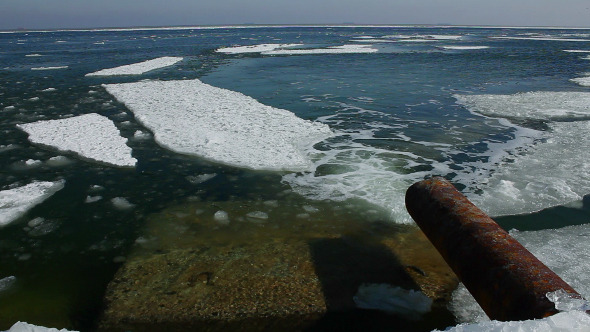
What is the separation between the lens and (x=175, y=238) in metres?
5.01

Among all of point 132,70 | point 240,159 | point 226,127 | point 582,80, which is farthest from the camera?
point 132,70

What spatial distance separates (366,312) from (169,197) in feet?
12.5

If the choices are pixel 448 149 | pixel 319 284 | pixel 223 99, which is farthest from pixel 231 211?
pixel 223 99

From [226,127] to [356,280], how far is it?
7.13 m

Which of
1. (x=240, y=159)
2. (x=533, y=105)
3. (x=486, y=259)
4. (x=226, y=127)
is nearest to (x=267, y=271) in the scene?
(x=486, y=259)

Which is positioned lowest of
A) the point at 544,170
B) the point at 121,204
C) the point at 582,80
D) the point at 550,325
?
the point at 121,204

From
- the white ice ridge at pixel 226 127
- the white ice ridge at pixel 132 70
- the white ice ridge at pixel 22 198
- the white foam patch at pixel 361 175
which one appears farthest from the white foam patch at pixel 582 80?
the white ice ridge at pixel 132 70

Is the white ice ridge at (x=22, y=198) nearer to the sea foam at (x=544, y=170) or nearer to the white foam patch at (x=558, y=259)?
the white foam patch at (x=558, y=259)

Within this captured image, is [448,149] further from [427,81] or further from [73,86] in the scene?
[73,86]

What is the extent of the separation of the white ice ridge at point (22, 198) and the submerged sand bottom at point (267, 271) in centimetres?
203

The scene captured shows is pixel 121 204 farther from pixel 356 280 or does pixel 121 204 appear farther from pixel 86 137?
pixel 86 137

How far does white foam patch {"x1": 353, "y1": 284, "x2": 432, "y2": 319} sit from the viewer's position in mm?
3732

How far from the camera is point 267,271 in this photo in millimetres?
4273

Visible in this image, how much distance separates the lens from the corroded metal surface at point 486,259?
273cm
